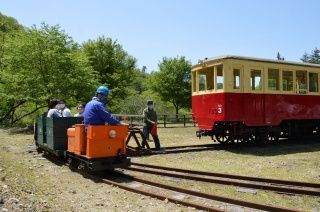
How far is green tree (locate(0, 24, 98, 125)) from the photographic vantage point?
1001 inches

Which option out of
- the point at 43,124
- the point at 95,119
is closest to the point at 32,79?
the point at 43,124

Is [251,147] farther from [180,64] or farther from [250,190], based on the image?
[180,64]

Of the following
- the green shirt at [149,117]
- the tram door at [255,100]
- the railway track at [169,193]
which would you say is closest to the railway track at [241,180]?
the railway track at [169,193]

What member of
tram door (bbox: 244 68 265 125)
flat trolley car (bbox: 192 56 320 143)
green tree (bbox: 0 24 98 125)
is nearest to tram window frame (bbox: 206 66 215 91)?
flat trolley car (bbox: 192 56 320 143)

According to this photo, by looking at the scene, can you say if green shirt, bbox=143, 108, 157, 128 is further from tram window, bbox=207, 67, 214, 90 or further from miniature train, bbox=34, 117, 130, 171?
miniature train, bbox=34, 117, 130, 171

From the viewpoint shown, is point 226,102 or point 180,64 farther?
point 180,64

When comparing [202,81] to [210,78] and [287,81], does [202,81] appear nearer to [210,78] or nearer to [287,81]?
[210,78]

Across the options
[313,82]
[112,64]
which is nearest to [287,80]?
[313,82]

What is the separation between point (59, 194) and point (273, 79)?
1047 centimetres

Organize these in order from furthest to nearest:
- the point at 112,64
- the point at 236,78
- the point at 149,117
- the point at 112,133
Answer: the point at 112,64 < the point at 236,78 < the point at 149,117 < the point at 112,133

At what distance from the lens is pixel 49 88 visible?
25.5 metres

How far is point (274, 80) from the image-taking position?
15984mm

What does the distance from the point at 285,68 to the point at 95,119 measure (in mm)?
9325

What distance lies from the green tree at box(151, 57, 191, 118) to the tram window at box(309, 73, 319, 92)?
88.4 feet
